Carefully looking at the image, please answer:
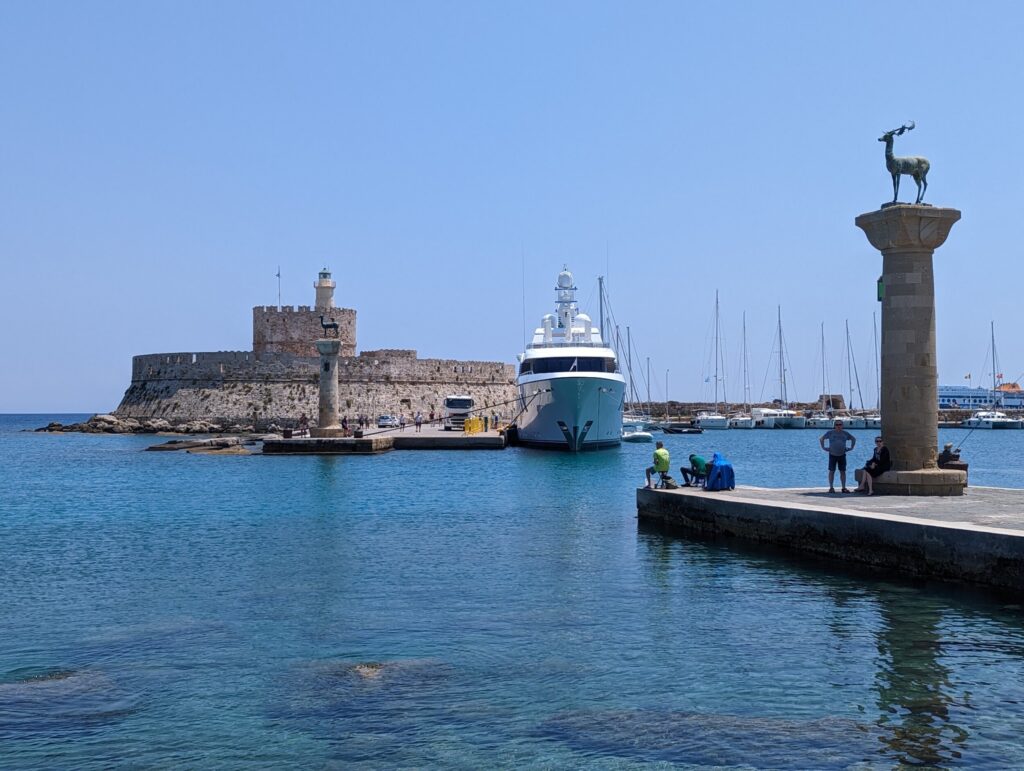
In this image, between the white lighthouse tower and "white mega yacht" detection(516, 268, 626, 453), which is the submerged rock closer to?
"white mega yacht" detection(516, 268, 626, 453)

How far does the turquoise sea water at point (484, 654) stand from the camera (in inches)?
278

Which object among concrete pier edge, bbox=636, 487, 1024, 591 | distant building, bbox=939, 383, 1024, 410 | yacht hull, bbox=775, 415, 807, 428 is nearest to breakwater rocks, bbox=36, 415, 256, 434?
yacht hull, bbox=775, 415, 807, 428

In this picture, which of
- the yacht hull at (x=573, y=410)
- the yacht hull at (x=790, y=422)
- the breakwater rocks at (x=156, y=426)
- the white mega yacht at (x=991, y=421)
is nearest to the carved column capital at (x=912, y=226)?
the yacht hull at (x=573, y=410)

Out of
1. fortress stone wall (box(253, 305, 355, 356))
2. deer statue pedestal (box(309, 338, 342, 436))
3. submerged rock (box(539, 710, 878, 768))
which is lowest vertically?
submerged rock (box(539, 710, 878, 768))

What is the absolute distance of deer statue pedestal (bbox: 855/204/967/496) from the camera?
14.8 m

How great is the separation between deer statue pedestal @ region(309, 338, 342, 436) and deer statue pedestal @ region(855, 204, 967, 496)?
2869cm

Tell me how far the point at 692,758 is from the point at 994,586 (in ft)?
17.7

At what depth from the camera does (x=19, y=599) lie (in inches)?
484

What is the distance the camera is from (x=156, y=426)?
217 ft

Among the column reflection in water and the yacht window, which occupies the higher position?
the yacht window

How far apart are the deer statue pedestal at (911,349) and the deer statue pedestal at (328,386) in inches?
→ 1130

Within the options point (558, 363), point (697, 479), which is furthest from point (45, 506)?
point (558, 363)

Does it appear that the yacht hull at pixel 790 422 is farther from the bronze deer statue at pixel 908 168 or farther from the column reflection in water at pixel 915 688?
the column reflection in water at pixel 915 688

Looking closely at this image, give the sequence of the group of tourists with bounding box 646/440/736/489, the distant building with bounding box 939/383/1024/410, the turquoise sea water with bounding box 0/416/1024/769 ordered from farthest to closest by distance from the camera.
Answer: the distant building with bounding box 939/383/1024/410, the group of tourists with bounding box 646/440/736/489, the turquoise sea water with bounding box 0/416/1024/769
